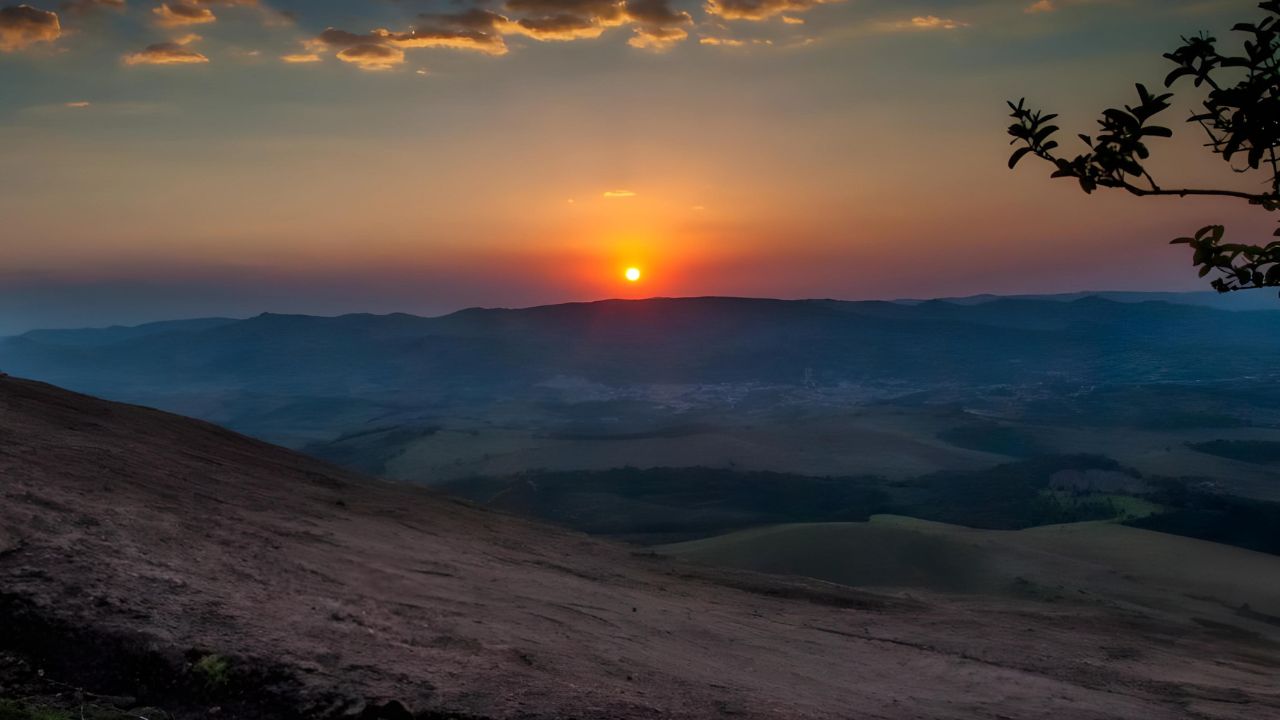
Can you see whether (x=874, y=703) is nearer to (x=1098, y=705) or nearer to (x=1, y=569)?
(x=1098, y=705)

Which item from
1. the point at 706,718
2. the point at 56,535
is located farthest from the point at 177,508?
the point at 706,718

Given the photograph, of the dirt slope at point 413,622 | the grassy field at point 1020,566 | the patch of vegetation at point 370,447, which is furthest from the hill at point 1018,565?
the patch of vegetation at point 370,447

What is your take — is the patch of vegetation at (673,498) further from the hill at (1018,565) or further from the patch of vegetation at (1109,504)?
the hill at (1018,565)

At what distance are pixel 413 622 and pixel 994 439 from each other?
137 metres

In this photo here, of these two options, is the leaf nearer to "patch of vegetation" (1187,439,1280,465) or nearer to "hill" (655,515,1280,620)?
"hill" (655,515,1280,620)

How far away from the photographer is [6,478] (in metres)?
11.7

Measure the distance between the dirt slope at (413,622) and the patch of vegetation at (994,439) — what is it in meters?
109

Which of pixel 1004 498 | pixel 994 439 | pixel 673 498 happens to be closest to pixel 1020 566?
pixel 673 498

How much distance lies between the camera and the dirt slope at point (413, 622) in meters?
8.21

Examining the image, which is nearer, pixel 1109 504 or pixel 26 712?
pixel 26 712

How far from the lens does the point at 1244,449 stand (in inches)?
4646

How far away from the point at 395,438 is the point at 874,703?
130m

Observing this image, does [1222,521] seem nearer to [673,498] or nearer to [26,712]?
[673,498]

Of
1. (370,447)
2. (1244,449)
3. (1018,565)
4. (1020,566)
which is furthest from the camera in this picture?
(370,447)
